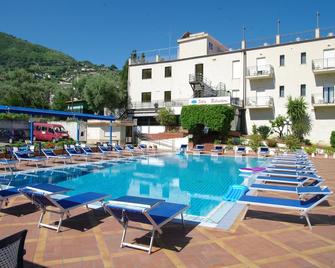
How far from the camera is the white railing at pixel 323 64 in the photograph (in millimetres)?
27434

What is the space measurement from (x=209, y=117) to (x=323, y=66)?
1116 centimetres

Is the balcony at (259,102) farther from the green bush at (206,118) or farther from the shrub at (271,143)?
the shrub at (271,143)

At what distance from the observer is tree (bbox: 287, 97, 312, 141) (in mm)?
27781

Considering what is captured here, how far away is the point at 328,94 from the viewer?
28.0 m

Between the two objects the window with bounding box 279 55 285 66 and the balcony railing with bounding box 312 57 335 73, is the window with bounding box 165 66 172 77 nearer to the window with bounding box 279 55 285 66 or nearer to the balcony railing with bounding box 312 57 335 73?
the window with bounding box 279 55 285 66

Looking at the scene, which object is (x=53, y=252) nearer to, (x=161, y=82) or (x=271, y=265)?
(x=271, y=265)

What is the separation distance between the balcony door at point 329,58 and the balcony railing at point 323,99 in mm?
2591

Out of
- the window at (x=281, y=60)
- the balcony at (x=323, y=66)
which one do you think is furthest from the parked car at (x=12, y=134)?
the balcony at (x=323, y=66)

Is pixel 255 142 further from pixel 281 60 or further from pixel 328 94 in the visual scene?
pixel 281 60

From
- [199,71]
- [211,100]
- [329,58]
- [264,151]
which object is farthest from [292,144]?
[199,71]

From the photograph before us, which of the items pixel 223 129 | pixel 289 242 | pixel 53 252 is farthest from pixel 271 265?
pixel 223 129

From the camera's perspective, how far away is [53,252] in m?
4.36

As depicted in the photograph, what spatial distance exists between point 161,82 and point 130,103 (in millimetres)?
4905

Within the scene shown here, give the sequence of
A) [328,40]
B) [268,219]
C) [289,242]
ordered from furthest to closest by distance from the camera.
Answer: [328,40], [268,219], [289,242]
